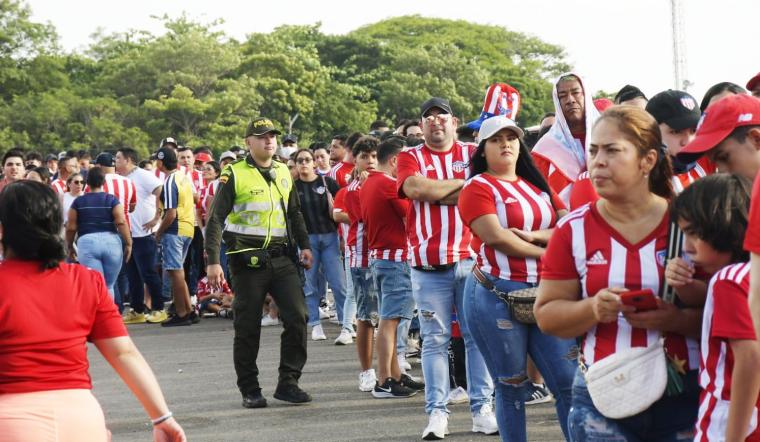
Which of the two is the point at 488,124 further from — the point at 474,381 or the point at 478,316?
the point at 474,381

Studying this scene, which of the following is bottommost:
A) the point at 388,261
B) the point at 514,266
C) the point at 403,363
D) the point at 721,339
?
the point at 403,363

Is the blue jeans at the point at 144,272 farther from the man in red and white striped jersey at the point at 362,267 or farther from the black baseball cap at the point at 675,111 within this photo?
the black baseball cap at the point at 675,111

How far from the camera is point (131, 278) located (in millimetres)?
15203

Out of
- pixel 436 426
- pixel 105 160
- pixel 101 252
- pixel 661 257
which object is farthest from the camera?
pixel 105 160

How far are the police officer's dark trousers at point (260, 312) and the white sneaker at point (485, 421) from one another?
1.89m

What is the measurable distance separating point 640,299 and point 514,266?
2.36 meters

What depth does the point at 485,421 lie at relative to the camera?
734cm

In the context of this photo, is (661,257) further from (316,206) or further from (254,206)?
(316,206)

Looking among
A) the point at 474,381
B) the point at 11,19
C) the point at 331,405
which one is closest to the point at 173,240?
the point at 331,405

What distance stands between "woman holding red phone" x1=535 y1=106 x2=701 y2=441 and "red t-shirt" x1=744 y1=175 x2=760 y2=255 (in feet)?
1.77

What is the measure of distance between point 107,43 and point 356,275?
77360mm

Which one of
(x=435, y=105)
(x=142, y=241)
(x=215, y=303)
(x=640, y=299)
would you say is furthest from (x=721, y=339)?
(x=215, y=303)

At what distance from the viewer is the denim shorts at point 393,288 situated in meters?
8.63

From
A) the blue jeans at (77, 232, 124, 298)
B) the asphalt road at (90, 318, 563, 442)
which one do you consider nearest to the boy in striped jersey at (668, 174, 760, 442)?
the asphalt road at (90, 318, 563, 442)
